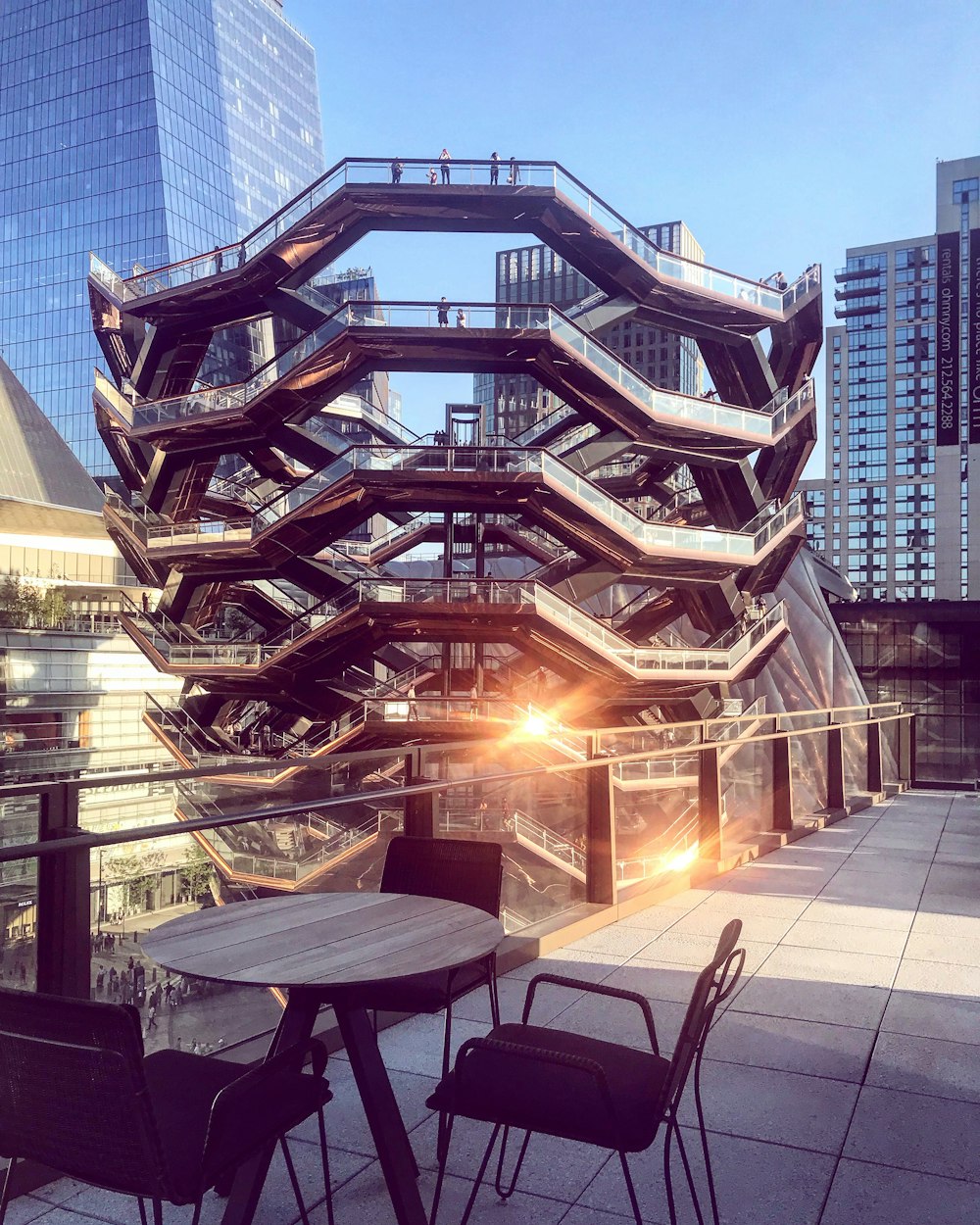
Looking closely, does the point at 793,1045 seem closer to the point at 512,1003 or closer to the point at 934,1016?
the point at 934,1016

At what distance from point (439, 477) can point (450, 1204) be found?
26362 mm

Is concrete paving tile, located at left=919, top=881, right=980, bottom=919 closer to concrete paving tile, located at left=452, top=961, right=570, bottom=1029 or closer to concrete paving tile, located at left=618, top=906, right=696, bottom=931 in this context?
concrete paving tile, located at left=618, top=906, right=696, bottom=931

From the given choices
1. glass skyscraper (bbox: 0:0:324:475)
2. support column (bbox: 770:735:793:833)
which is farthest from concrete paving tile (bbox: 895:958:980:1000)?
glass skyscraper (bbox: 0:0:324:475)

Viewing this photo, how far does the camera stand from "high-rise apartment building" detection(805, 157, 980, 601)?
136875 mm

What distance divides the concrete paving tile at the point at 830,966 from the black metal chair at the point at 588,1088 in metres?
3.25

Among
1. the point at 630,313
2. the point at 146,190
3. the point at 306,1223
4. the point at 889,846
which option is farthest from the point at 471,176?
the point at 146,190

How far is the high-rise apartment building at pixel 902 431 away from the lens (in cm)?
13688

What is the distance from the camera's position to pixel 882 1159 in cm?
395

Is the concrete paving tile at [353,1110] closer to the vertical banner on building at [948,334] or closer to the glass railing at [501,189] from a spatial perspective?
the glass railing at [501,189]

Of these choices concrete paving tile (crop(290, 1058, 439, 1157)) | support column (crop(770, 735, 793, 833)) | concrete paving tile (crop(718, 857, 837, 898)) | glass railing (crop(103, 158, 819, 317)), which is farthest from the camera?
glass railing (crop(103, 158, 819, 317))

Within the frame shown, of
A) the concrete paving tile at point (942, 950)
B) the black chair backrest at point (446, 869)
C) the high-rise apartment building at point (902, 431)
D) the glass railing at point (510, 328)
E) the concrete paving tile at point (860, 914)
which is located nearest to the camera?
the black chair backrest at point (446, 869)

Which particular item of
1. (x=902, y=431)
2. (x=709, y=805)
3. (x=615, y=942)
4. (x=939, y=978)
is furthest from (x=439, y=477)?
(x=902, y=431)

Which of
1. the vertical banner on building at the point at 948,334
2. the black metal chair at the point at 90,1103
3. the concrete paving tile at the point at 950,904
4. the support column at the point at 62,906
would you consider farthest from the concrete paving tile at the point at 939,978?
the vertical banner on building at the point at 948,334

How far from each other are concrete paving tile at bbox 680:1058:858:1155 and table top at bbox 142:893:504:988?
1444mm
